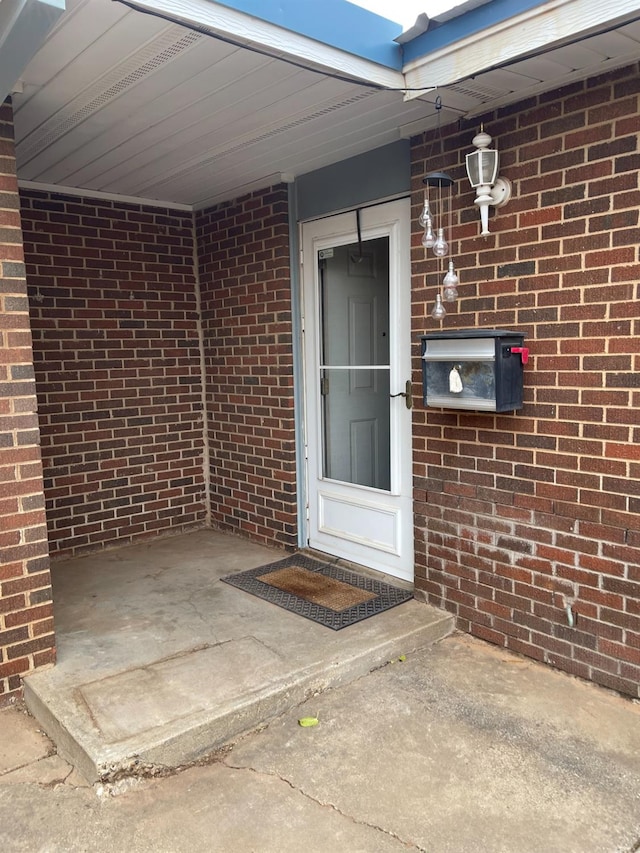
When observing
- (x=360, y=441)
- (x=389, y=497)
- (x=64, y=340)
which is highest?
(x=64, y=340)

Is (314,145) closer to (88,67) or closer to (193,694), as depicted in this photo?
(88,67)

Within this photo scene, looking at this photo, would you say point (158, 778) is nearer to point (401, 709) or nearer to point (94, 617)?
point (401, 709)

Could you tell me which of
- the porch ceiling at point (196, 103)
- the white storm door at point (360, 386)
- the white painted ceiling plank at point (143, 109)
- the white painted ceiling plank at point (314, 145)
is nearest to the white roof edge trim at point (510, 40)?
the porch ceiling at point (196, 103)

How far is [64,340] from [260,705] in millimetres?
2953

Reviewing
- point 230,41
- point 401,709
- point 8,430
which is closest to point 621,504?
point 401,709

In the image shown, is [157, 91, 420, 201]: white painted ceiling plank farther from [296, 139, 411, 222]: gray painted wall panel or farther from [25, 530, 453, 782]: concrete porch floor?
[25, 530, 453, 782]: concrete porch floor

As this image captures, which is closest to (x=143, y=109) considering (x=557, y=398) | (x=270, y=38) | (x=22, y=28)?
(x=270, y=38)

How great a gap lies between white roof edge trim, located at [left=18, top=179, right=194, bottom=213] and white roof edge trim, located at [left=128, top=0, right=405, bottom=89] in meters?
2.44

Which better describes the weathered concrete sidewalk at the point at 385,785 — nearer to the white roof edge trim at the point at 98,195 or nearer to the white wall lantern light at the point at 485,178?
the white wall lantern light at the point at 485,178

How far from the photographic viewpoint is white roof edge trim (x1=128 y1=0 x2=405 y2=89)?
2070 mm

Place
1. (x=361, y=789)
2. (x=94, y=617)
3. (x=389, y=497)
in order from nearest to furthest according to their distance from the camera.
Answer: (x=361, y=789), (x=94, y=617), (x=389, y=497)

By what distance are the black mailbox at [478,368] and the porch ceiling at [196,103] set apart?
3.49 feet

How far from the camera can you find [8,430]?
2627 millimetres

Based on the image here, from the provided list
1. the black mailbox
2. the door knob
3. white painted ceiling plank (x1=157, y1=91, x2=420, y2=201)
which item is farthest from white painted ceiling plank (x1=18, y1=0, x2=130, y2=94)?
the door knob
